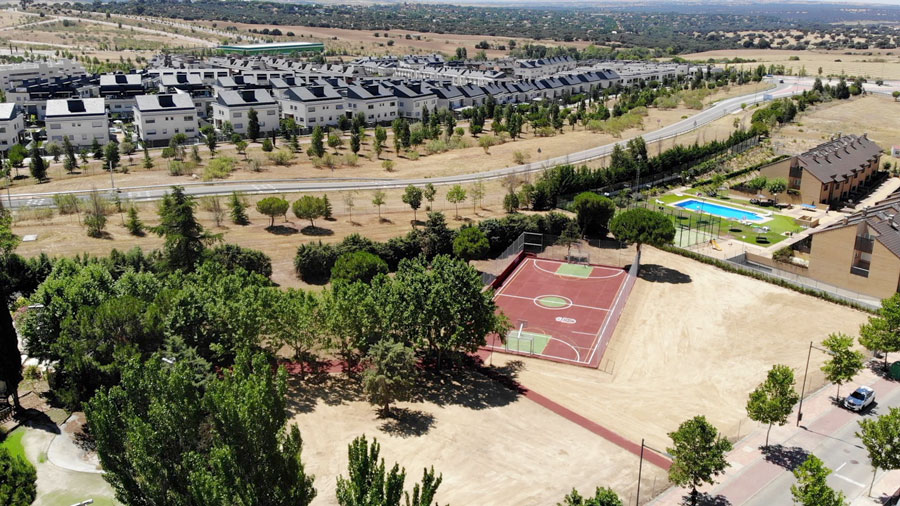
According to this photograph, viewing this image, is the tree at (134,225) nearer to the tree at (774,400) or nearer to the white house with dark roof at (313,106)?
the tree at (774,400)

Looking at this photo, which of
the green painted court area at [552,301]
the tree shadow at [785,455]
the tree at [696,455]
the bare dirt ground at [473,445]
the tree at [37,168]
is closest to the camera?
the tree at [696,455]

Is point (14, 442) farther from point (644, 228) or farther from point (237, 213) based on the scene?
point (644, 228)

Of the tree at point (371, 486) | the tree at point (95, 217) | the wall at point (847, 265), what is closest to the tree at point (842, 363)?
the wall at point (847, 265)

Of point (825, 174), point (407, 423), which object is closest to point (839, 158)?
point (825, 174)

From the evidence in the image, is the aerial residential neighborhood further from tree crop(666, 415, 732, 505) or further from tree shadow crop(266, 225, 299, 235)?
tree shadow crop(266, 225, 299, 235)

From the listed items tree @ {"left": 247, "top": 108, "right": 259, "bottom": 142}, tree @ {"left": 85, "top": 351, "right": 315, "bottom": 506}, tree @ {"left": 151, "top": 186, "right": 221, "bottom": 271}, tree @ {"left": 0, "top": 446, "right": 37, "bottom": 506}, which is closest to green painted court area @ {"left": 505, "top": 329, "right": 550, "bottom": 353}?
tree @ {"left": 85, "top": 351, "right": 315, "bottom": 506}

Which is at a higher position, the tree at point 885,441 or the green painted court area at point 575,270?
the tree at point 885,441
